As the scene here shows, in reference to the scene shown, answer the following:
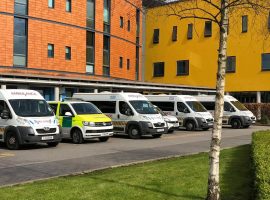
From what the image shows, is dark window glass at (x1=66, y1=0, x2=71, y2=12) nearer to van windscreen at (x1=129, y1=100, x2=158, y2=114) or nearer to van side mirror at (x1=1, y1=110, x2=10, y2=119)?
van windscreen at (x1=129, y1=100, x2=158, y2=114)

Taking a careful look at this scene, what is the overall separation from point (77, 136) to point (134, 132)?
368 cm

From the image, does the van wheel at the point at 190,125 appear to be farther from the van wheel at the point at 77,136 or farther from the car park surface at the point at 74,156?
the van wheel at the point at 77,136

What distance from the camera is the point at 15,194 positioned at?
29.5 feet

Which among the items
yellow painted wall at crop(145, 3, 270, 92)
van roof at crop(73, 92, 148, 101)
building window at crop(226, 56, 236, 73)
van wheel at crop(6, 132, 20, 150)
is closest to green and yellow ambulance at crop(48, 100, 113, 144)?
van roof at crop(73, 92, 148, 101)

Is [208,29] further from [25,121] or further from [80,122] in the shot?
[25,121]

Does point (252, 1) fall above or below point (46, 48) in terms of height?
below

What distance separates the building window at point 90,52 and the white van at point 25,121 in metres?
19.6

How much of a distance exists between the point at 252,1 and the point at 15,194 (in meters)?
5.23

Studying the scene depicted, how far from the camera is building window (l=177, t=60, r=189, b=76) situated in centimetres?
5509

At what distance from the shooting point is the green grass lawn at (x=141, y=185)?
8.70 meters

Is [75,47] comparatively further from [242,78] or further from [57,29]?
[242,78]

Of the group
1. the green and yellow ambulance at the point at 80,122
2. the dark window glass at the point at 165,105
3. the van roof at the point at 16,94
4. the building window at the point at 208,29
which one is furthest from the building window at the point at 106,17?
the van roof at the point at 16,94

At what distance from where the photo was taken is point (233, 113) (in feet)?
115

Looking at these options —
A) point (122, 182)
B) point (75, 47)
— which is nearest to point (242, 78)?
point (75, 47)
